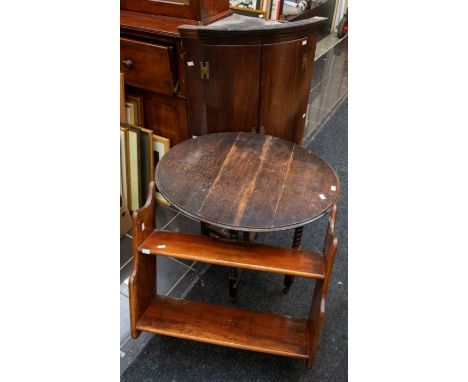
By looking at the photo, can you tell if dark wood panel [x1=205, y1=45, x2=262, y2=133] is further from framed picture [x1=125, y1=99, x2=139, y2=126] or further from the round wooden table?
framed picture [x1=125, y1=99, x2=139, y2=126]

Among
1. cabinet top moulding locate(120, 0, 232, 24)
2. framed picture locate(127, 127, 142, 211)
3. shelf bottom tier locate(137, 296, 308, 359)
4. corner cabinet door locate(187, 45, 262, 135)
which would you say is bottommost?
shelf bottom tier locate(137, 296, 308, 359)

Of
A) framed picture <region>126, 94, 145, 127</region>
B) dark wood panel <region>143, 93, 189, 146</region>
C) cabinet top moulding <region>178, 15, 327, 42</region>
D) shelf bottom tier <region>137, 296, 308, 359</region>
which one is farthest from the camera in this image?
framed picture <region>126, 94, 145, 127</region>

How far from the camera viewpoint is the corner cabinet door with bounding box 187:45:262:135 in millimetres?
1851

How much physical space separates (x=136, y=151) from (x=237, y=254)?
1.13 meters

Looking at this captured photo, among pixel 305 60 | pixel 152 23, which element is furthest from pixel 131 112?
pixel 305 60

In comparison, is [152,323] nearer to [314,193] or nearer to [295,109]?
[314,193]

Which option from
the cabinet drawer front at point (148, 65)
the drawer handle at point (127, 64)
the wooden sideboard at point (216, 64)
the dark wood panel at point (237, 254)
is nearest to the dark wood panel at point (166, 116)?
the wooden sideboard at point (216, 64)

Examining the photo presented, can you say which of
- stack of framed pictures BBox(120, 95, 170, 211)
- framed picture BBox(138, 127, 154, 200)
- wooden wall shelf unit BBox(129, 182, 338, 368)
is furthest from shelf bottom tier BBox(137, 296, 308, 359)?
framed picture BBox(138, 127, 154, 200)

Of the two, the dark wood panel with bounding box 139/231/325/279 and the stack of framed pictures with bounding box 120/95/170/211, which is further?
the stack of framed pictures with bounding box 120/95/170/211

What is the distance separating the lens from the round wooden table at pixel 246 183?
143cm

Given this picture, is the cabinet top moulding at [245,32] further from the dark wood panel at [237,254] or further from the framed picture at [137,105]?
the dark wood panel at [237,254]

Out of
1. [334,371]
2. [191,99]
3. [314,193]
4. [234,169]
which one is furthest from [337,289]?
[191,99]

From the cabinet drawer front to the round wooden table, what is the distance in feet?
1.46

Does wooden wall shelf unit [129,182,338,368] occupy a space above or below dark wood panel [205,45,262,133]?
below
